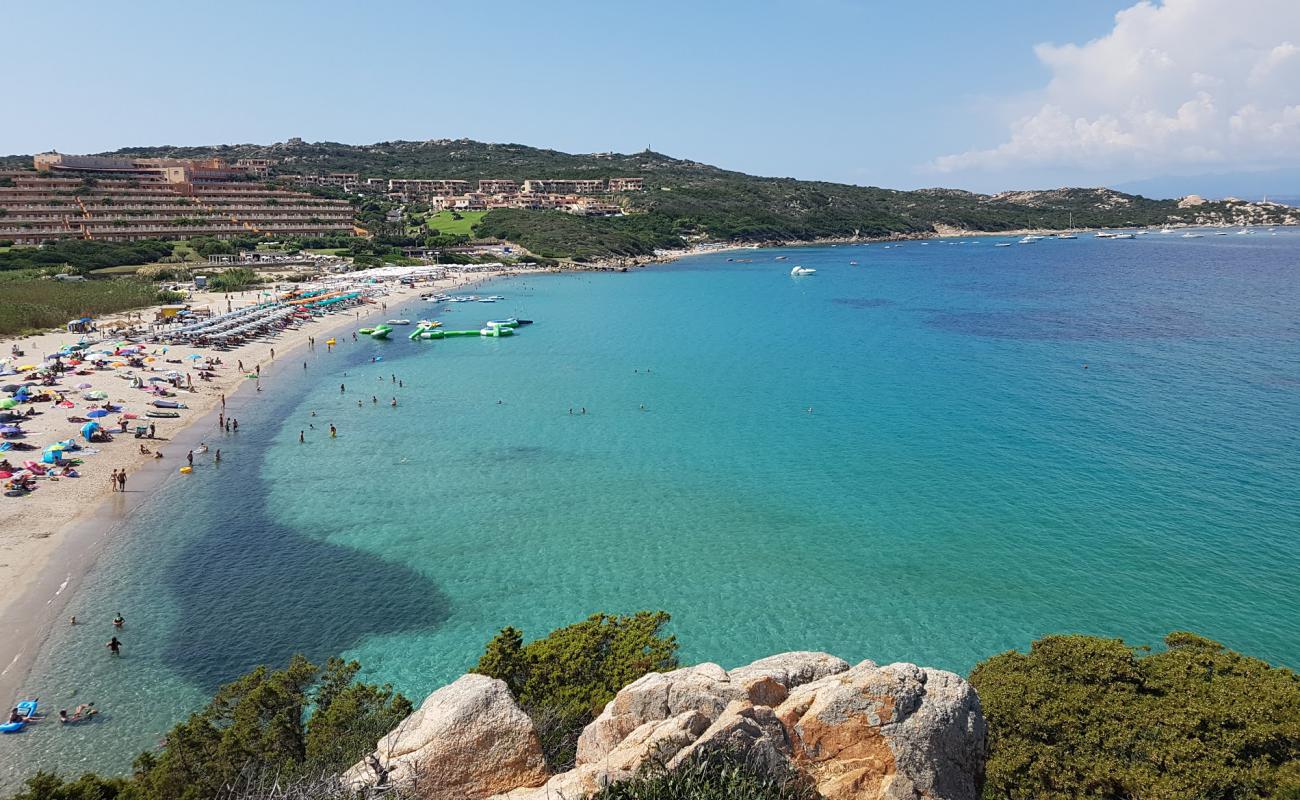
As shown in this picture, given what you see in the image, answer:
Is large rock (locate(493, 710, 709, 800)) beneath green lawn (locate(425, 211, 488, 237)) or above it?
beneath

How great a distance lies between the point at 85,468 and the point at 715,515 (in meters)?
29.2

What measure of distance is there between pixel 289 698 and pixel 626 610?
36.8ft

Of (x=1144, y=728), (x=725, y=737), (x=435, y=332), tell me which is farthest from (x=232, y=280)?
(x=1144, y=728)

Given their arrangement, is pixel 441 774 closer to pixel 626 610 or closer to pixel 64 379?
pixel 626 610

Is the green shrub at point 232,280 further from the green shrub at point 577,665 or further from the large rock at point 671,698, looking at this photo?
the large rock at point 671,698

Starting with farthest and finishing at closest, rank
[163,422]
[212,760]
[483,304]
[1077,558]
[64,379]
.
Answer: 1. [483,304]
2. [64,379]
3. [163,422]
4. [1077,558]
5. [212,760]

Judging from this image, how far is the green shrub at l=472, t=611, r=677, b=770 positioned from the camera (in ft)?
49.2

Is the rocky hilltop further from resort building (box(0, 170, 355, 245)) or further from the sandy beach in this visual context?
resort building (box(0, 170, 355, 245))

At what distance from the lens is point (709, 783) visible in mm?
9281

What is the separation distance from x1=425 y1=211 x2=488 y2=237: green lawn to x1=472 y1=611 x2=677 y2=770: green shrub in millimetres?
142505

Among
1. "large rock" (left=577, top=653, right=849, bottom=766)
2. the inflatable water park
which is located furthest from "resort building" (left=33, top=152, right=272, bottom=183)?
"large rock" (left=577, top=653, right=849, bottom=766)

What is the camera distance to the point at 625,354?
66625mm

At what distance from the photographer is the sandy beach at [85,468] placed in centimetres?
2366

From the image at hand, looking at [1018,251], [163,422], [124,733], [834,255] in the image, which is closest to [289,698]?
[124,733]
